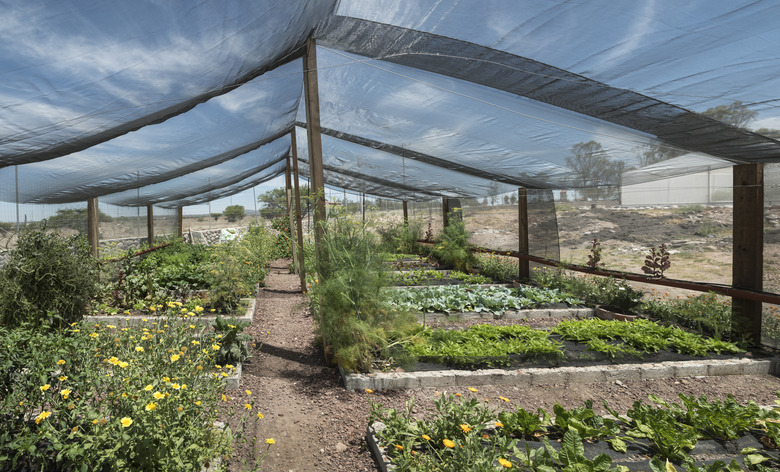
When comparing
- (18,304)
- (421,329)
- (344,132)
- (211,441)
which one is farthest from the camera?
(344,132)

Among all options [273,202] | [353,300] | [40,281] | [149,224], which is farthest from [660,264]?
[273,202]

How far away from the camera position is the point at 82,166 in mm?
4566

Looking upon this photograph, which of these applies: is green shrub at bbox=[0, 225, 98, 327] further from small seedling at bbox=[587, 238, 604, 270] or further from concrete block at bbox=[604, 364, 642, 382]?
small seedling at bbox=[587, 238, 604, 270]

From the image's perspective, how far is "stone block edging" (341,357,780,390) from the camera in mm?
3367

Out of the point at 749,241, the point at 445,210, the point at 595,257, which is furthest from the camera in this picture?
the point at 445,210

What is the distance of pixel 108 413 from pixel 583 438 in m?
2.55

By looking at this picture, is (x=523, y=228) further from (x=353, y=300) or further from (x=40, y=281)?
(x=40, y=281)

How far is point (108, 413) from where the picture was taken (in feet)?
5.87

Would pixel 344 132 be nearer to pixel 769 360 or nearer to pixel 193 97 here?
pixel 193 97

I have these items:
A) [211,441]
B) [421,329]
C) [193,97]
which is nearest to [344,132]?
[193,97]

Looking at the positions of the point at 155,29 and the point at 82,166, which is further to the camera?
the point at 82,166

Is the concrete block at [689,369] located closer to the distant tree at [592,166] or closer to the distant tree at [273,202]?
the distant tree at [592,166]

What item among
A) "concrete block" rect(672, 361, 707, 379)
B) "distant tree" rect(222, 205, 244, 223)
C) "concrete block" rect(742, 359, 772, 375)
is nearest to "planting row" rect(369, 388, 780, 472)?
"concrete block" rect(672, 361, 707, 379)

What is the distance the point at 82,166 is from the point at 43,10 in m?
3.48
